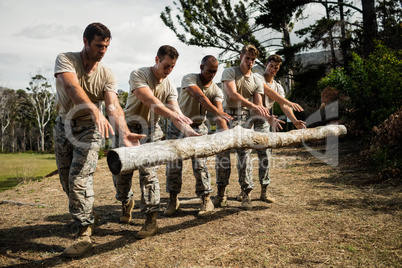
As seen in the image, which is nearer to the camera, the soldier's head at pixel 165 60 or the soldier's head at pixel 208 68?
the soldier's head at pixel 165 60

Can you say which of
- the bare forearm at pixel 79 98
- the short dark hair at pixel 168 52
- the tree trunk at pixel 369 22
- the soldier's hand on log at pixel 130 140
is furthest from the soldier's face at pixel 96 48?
the tree trunk at pixel 369 22

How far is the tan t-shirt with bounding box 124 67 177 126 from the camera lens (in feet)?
13.0

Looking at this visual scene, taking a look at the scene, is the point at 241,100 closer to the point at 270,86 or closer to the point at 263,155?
the point at 263,155

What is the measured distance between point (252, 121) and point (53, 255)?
3.45 metres

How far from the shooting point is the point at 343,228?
3846mm

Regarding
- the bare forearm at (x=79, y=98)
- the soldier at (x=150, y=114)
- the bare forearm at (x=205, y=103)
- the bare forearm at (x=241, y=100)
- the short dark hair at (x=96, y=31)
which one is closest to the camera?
the bare forearm at (x=79, y=98)

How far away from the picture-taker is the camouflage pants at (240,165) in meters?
4.81

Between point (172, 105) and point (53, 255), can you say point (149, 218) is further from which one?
point (172, 105)

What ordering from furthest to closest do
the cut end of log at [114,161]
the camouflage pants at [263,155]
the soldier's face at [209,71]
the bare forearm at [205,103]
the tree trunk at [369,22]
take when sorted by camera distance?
the tree trunk at [369,22]
the camouflage pants at [263,155]
the soldier's face at [209,71]
the bare forearm at [205,103]
the cut end of log at [114,161]

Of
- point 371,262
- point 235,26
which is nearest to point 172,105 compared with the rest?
point 371,262

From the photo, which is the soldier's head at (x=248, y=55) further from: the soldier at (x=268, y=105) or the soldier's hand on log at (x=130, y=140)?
the soldier's hand on log at (x=130, y=140)

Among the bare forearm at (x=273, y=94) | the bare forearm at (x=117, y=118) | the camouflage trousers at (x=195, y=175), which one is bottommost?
the camouflage trousers at (x=195, y=175)

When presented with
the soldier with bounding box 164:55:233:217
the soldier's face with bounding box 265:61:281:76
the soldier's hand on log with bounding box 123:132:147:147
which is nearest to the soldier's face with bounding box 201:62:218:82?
the soldier with bounding box 164:55:233:217

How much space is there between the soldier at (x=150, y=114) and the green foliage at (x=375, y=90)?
6301 millimetres
